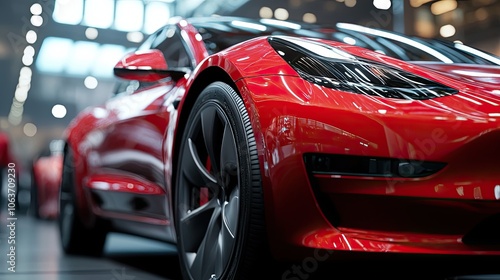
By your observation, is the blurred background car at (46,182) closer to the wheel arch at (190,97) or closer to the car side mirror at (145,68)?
the car side mirror at (145,68)

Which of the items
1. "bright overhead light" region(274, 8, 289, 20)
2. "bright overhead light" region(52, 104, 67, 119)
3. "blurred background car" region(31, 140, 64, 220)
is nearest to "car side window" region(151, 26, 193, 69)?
"blurred background car" region(31, 140, 64, 220)

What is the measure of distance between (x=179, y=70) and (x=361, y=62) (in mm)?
1001

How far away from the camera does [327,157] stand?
6.16ft

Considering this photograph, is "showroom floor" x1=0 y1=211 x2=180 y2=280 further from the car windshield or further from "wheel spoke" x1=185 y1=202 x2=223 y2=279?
the car windshield

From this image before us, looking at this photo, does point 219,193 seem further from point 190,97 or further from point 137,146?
point 137,146

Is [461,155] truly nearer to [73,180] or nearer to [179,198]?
[179,198]

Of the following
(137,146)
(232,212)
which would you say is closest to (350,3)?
(137,146)

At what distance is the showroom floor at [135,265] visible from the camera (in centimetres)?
191

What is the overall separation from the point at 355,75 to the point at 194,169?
677mm

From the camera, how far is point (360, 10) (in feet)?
22.7

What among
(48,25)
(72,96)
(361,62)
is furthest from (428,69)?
(72,96)

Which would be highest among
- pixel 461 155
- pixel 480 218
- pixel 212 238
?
pixel 461 155

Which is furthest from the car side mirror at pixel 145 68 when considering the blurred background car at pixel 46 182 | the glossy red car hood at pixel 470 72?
the blurred background car at pixel 46 182

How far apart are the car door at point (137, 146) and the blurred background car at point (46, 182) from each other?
446 cm
